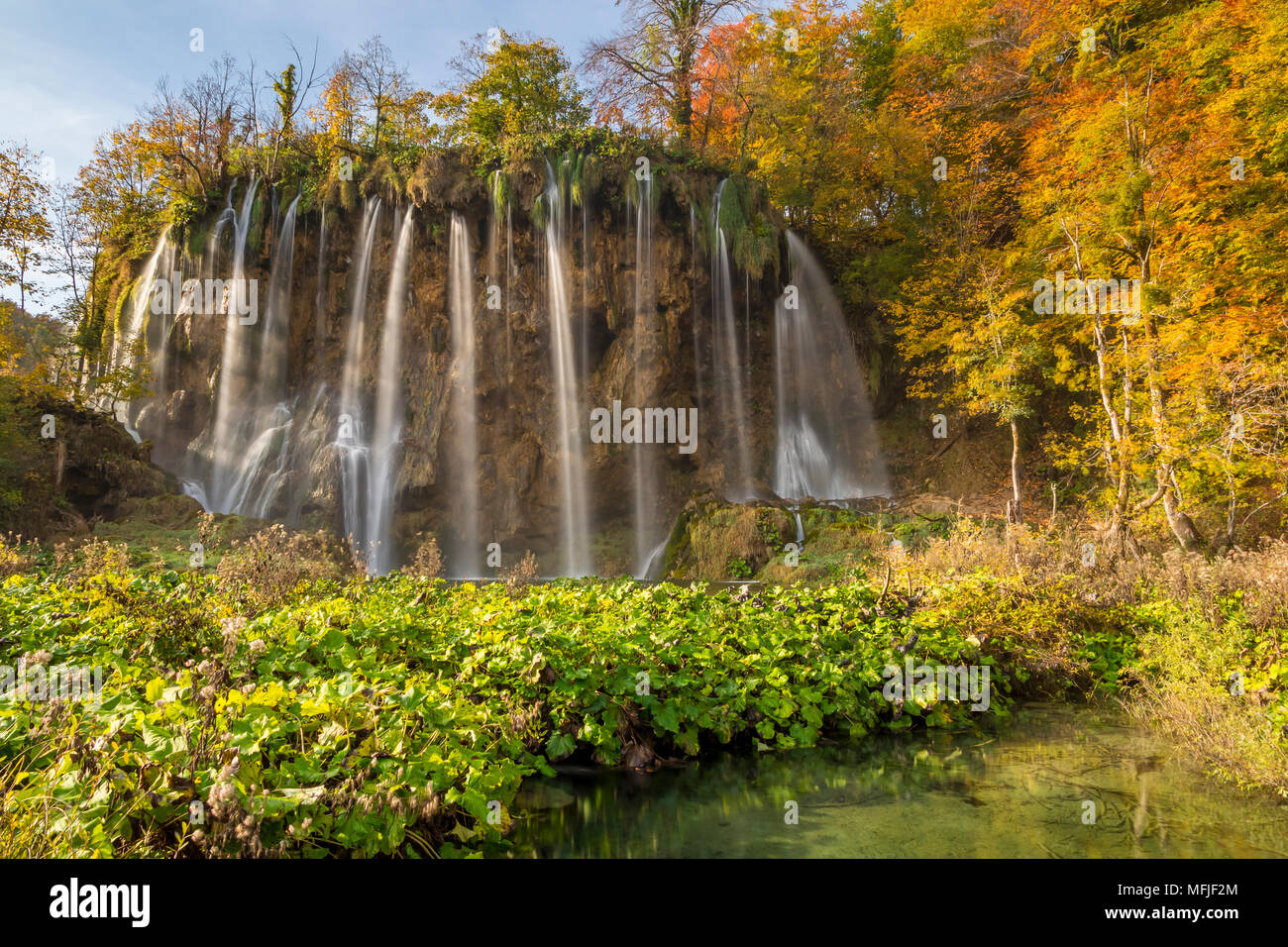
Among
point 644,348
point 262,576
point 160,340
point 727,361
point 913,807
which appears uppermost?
point 160,340

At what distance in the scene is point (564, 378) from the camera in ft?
76.2

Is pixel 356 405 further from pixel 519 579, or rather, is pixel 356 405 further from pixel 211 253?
pixel 519 579

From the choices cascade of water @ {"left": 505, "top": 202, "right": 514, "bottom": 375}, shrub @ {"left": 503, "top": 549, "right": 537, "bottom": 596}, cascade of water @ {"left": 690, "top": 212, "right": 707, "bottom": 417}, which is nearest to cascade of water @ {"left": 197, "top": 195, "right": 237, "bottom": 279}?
cascade of water @ {"left": 505, "top": 202, "right": 514, "bottom": 375}

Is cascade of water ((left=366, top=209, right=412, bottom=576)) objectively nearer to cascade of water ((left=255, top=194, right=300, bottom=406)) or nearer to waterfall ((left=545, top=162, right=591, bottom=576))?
cascade of water ((left=255, top=194, right=300, bottom=406))

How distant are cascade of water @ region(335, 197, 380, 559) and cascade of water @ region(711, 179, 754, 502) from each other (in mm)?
11713

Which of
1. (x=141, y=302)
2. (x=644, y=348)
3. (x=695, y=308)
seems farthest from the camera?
(x=141, y=302)

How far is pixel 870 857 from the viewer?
385 centimetres

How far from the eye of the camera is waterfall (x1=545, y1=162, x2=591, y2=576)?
22.8 m

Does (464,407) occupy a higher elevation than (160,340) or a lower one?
lower

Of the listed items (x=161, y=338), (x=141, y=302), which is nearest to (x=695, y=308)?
(x=161, y=338)

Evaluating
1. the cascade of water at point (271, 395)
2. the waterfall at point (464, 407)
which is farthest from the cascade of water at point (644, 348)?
the cascade of water at point (271, 395)

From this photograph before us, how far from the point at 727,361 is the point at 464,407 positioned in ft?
29.9
